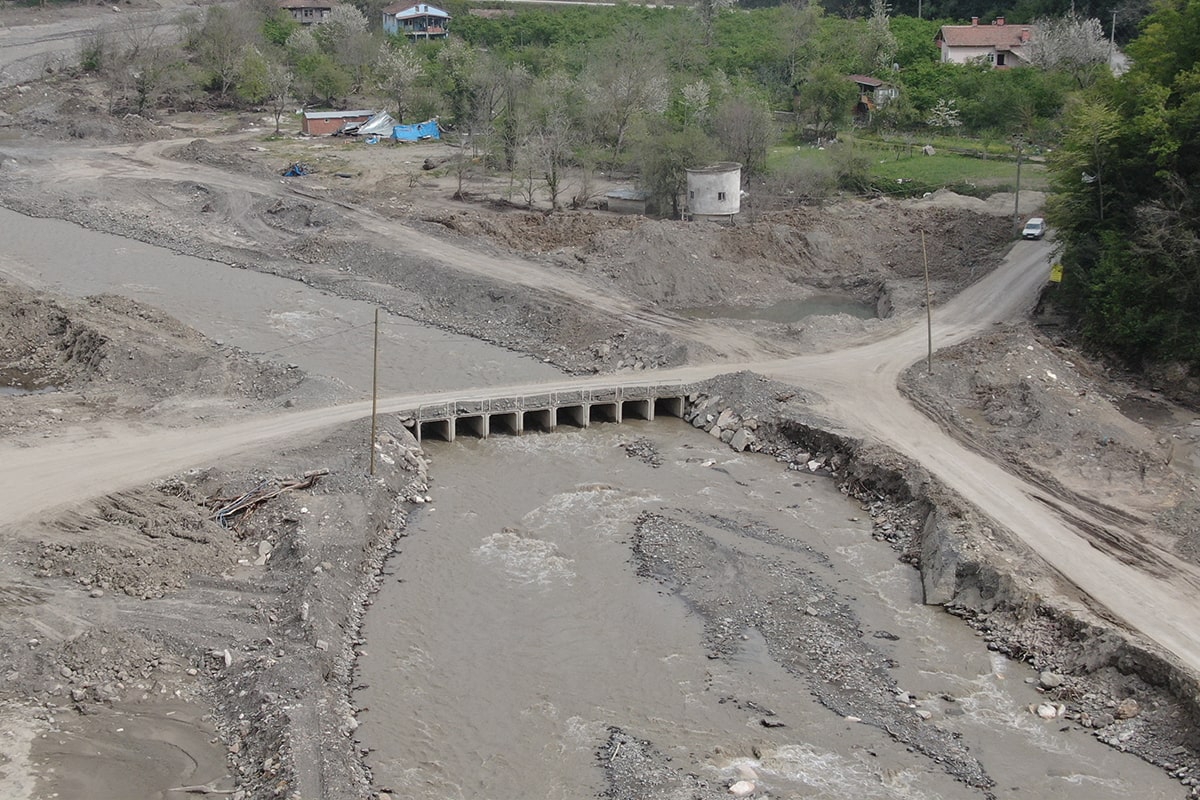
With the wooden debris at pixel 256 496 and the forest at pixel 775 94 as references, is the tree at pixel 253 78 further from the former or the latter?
the wooden debris at pixel 256 496

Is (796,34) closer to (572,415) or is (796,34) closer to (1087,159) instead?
(1087,159)

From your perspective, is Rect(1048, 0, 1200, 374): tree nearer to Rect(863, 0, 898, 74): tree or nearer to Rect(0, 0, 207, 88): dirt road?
Rect(863, 0, 898, 74): tree

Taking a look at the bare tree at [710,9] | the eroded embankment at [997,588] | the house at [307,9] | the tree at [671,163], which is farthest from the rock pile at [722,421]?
the house at [307,9]

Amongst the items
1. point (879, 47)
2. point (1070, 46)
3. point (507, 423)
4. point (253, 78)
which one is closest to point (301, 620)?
point (507, 423)

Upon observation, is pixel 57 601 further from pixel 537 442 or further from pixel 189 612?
pixel 537 442

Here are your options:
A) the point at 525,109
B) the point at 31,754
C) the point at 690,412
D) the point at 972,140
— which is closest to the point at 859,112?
the point at 972,140

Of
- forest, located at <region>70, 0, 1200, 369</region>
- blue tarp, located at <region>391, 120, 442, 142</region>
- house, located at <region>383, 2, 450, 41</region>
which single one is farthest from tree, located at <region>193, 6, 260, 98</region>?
blue tarp, located at <region>391, 120, 442, 142</region>
